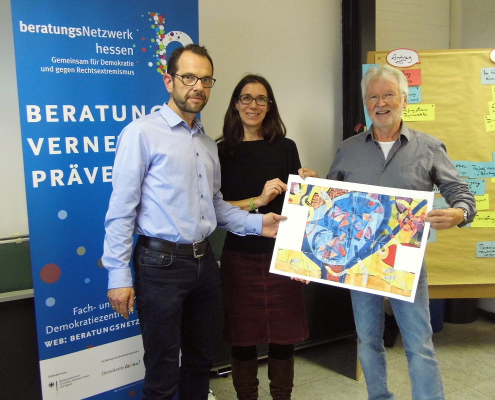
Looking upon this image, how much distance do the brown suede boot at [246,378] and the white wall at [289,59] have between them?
1349 mm

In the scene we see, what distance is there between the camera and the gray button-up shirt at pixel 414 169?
174 centimetres

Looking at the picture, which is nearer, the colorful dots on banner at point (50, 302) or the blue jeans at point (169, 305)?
the blue jeans at point (169, 305)

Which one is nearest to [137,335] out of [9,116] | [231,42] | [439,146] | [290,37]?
[9,116]

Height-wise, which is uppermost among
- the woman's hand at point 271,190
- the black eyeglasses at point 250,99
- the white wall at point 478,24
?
the white wall at point 478,24

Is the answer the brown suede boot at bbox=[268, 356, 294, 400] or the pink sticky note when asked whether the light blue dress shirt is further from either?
the pink sticky note

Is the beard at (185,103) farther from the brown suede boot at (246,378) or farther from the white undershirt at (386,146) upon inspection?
the brown suede boot at (246,378)

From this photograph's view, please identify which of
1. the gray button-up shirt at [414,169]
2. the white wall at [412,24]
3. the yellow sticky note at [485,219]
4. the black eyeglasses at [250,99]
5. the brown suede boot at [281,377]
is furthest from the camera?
the white wall at [412,24]

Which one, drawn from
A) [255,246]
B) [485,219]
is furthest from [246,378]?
[485,219]

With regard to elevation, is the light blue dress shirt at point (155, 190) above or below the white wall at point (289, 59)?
below

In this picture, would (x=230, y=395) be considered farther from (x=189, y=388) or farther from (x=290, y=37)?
(x=290, y=37)

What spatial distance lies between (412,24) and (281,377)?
3.02m

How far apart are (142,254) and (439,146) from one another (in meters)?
1.31

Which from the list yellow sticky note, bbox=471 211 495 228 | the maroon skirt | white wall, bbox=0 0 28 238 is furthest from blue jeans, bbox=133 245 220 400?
yellow sticky note, bbox=471 211 495 228

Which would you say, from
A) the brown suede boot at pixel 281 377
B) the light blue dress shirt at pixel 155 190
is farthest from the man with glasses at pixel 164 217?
the brown suede boot at pixel 281 377
